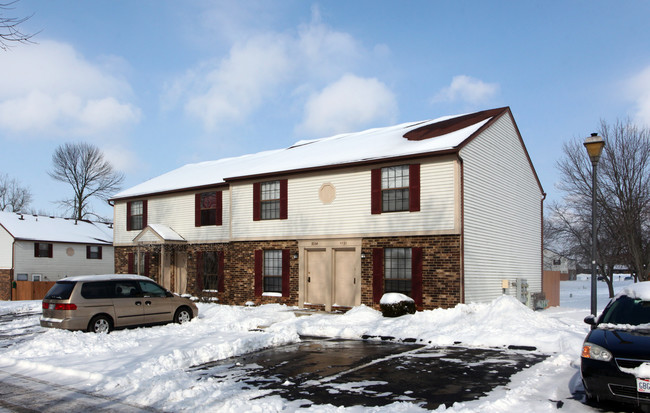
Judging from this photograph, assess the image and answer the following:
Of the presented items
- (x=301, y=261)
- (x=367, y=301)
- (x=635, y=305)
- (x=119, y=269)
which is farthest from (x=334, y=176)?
(x=119, y=269)

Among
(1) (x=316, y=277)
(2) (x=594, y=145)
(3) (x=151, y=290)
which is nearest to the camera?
(2) (x=594, y=145)

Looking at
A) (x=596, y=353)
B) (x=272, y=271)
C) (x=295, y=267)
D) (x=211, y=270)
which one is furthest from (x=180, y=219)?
(x=596, y=353)

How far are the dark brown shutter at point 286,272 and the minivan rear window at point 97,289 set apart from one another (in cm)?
791

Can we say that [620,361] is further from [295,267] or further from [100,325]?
[295,267]

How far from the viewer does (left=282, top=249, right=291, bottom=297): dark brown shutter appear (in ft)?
69.8

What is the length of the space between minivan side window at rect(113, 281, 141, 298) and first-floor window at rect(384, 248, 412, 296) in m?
8.29

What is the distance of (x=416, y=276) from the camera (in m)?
17.9

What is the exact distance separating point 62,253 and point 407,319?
34444 mm

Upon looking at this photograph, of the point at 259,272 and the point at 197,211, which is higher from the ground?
the point at 197,211

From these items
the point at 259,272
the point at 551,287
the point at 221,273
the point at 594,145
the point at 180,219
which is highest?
the point at 594,145

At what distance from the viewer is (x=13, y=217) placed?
1655 inches

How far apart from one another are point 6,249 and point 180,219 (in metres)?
20.1

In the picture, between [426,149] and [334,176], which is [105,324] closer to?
[334,176]

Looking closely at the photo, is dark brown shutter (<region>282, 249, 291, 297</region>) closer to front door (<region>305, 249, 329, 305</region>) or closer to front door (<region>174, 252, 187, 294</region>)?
front door (<region>305, 249, 329, 305</region>)
